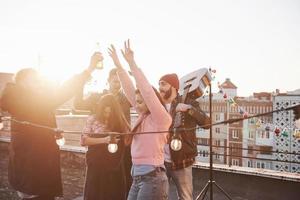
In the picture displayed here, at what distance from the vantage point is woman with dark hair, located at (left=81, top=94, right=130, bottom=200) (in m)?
3.76

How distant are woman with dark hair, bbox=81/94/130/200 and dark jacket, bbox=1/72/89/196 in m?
1.25

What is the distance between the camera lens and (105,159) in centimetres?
375

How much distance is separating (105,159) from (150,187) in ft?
4.51

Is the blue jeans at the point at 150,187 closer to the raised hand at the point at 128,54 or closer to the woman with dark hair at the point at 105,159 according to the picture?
the raised hand at the point at 128,54

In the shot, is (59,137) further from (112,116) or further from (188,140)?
(188,140)

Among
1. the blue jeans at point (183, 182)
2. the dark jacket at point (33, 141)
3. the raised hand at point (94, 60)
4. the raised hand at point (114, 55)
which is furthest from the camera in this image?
the blue jeans at point (183, 182)

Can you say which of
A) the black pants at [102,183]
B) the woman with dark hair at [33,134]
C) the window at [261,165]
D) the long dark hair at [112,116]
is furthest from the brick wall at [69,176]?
the window at [261,165]

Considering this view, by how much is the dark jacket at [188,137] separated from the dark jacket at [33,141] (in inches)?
59.5

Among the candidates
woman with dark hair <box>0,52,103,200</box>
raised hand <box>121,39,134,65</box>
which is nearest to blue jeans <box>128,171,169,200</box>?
woman with dark hair <box>0,52,103,200</box>

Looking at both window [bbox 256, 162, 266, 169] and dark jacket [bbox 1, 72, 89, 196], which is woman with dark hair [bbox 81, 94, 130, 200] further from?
window [bbox 256, 162, 266, 169]

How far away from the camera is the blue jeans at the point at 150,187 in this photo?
248 centimetres

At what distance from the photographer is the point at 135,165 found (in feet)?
8.57

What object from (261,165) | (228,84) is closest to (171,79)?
(228,84)

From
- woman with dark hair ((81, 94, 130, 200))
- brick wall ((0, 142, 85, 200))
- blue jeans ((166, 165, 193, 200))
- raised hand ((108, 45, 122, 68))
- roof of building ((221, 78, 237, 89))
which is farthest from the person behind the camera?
roof of building ((221, 78, 237, 89))
